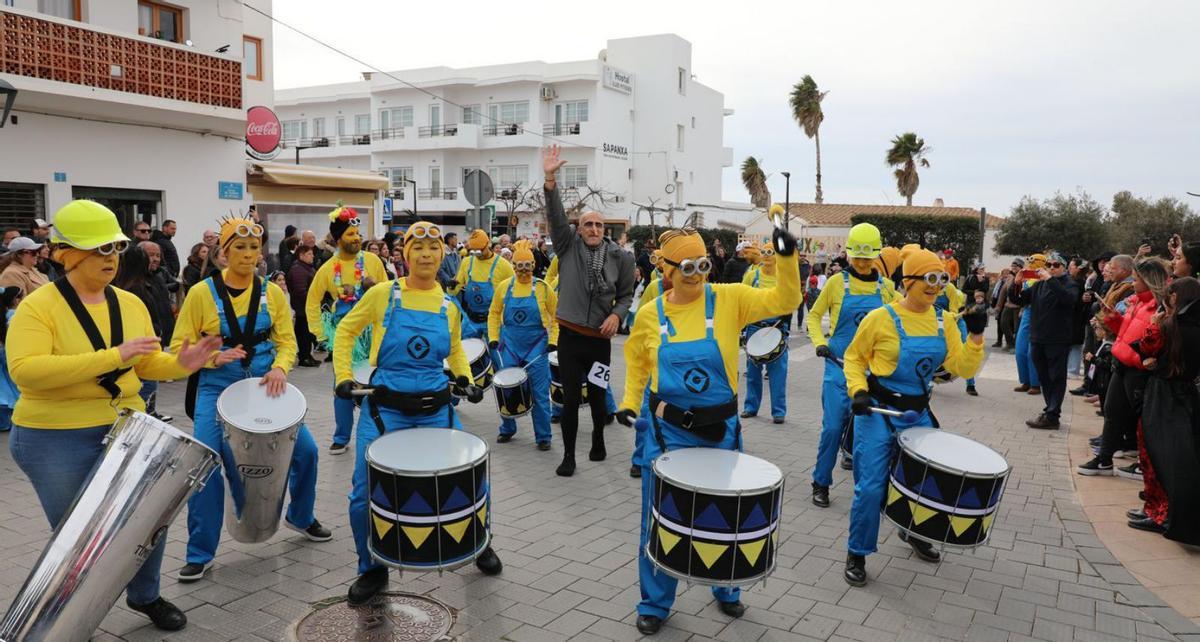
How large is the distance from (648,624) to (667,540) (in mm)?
599

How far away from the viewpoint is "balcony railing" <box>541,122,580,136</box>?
152 ft

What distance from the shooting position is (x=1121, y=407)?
7078 mm

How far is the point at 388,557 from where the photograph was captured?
402 cm

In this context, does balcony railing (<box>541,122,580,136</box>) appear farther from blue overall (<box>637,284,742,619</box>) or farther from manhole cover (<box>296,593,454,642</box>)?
manhole cover (<box>296,593,454,642</box>)

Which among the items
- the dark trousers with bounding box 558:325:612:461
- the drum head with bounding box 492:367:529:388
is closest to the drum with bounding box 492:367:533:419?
the drum head with bounding box 492:367:529:388

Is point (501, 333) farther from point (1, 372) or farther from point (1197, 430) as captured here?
point (1197, 430)

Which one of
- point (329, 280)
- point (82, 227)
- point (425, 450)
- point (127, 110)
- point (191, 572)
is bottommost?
point (191, 572)

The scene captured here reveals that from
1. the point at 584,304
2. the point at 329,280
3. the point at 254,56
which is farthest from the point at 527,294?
the point at 254,56

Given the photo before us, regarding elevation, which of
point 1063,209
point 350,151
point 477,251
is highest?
point 350,151

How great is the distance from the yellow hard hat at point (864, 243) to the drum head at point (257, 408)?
15.3 feet

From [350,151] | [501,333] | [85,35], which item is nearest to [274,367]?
[501,333]

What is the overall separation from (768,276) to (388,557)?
710 centimetres

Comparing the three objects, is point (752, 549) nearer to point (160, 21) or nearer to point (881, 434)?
point (881, 434)

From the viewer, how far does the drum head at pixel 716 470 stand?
380cm
